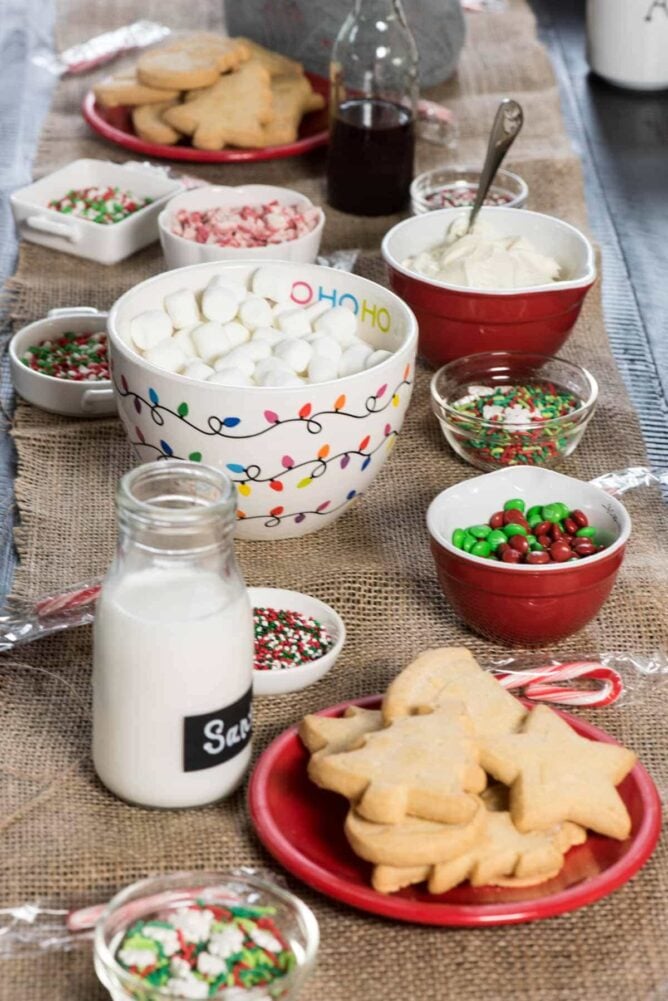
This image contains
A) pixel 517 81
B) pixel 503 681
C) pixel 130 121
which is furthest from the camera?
pixel 517 81

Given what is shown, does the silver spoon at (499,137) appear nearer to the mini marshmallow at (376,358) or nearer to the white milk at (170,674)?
the mini marshmallow at (376,358)

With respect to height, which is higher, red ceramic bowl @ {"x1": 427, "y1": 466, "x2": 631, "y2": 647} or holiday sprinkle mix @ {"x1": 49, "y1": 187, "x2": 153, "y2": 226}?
red ceramic bowl @ {"x1": 427, "y1": 466, "x2": 631, "y2": 647}

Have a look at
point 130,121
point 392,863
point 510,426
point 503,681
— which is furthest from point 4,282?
point 392,863

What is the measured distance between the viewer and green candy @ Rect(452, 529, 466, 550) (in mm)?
1095

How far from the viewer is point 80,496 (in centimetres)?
130

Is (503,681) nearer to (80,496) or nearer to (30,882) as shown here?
(30,882)

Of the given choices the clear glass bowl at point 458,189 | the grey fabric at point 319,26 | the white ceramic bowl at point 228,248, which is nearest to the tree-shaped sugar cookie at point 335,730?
the white ceramic bowl at point 228,248

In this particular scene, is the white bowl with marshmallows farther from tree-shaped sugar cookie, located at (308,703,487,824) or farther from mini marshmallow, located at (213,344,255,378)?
tree-shaped sugar cookie, located at (308,703,487,824)

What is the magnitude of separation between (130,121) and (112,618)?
137 centimetres

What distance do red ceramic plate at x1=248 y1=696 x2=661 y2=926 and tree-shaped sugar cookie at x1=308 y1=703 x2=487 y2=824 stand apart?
0.13ft

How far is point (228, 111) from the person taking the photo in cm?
197

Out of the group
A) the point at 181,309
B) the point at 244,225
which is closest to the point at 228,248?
the point at 244,225

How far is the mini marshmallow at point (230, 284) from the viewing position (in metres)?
1.29

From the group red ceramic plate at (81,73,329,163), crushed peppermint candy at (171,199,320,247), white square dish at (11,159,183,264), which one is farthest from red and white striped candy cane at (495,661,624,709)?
red ceramic plate at (81,73,329,163)
